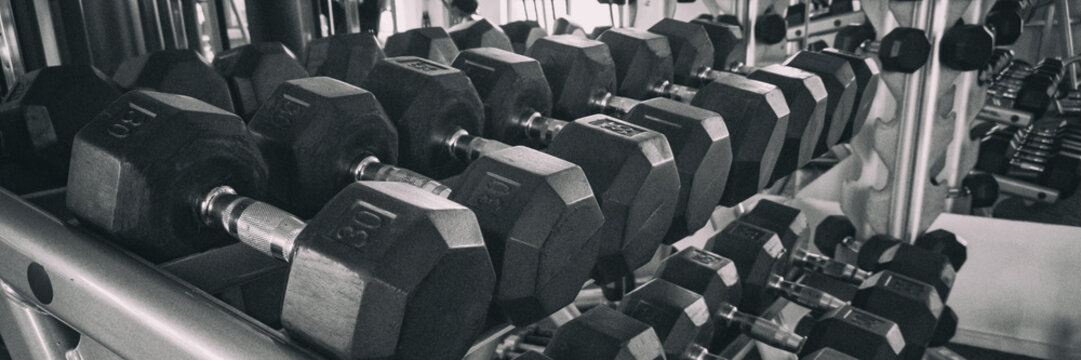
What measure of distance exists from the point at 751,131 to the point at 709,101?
66 mm

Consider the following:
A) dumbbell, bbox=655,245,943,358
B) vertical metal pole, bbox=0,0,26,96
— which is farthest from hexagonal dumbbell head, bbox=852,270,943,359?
vertical metal pole, bbox=0,0,26,96

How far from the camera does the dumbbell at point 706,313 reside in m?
0.93

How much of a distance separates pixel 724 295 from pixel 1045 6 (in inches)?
169

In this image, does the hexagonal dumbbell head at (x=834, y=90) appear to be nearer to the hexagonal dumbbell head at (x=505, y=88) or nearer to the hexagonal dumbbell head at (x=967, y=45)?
the hexagonal dumbbell head at (x=967, y=45)

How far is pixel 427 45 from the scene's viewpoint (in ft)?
3.73

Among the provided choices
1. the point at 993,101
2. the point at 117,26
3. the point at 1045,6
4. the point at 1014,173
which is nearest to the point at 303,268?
the point at 117,26

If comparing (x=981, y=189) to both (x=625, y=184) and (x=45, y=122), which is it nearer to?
(x=625, y=184)

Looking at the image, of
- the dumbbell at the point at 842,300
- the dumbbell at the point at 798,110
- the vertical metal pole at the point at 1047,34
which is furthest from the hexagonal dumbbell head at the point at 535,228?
the vertical metal pole at the point at 1047,34

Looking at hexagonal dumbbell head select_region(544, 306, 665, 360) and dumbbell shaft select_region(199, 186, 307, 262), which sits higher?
dumbbell shaft select_region(199, 186, 307, 262)

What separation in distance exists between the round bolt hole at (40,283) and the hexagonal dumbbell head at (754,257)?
842 millimetres

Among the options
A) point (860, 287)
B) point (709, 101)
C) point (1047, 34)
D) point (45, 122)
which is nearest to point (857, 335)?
point (860, 287)

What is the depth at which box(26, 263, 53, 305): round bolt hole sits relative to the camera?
0.51 m

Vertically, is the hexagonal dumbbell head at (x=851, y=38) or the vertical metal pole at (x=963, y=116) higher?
the hexagonal dumbbell head at (x=851, y=38)

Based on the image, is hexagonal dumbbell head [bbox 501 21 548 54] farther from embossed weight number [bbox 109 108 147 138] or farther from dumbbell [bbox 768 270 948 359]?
embossed weight number [bbox 109 108 147 138]
